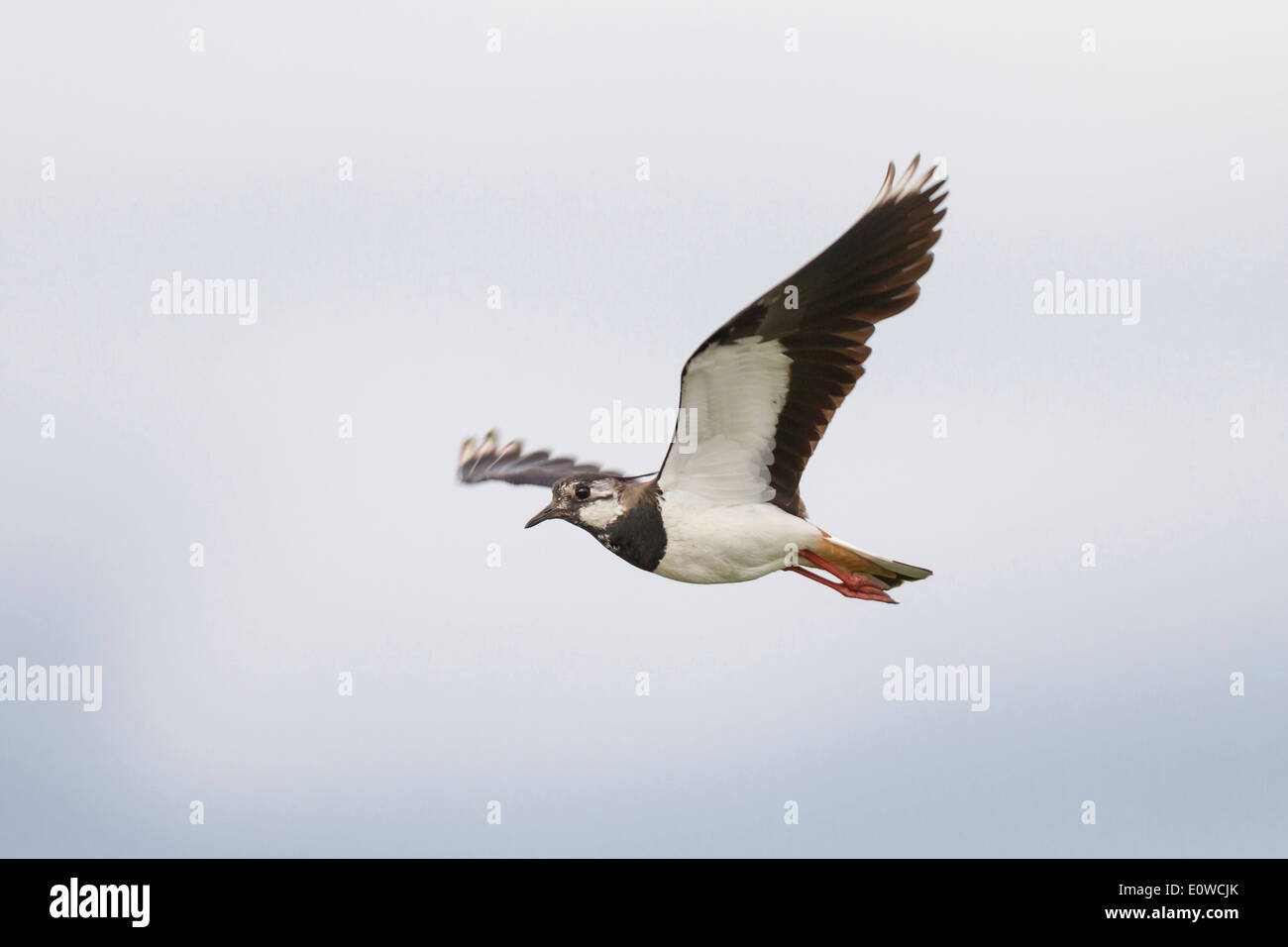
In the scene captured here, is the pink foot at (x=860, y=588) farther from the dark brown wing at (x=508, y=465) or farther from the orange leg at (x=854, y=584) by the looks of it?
the dark brown wing at (x=508, y=465)

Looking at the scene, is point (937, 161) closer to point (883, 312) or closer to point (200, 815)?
point (883, 312)

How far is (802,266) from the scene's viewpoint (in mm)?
10656

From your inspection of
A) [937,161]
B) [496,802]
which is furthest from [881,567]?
[496,802]

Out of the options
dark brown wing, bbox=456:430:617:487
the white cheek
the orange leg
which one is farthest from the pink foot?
dark brown wing, bbox=456:430:617:487

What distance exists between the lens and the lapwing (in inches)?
420

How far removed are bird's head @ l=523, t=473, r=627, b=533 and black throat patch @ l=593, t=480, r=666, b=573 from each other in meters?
0.06

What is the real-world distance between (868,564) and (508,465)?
394 centimetres

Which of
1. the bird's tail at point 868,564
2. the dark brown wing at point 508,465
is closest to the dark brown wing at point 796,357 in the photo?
the bird's tail at point 868,564

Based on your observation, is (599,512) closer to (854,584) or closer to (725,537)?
(725,537)

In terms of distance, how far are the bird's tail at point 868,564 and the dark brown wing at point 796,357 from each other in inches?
12.9

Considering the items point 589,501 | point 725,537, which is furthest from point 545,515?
point 725,537

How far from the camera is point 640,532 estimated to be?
11797mm

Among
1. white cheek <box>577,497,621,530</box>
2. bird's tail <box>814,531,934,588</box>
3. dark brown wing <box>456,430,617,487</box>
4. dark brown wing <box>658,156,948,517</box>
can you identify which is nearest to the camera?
dark brown wing <box>658,156,948,517</box>

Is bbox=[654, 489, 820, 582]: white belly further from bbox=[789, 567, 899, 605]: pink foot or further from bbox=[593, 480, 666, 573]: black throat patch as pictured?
bbox=[789, 567, 899, 605]: pink foot
